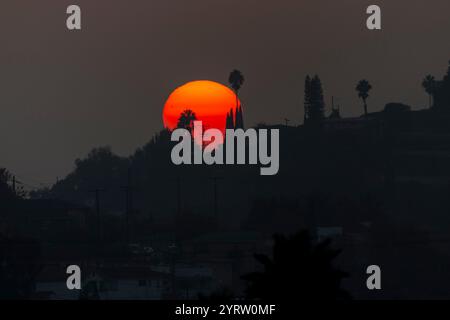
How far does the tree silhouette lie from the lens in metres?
81.1

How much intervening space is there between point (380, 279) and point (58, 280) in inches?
1308

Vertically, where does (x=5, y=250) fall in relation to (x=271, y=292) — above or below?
above

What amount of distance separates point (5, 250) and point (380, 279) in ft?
129

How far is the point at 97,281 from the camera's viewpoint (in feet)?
619

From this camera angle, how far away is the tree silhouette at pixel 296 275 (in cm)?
8112

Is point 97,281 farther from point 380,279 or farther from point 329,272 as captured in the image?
point 329,272

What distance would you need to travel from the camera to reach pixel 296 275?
85.4 m

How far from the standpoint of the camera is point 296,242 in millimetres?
Result: 88562

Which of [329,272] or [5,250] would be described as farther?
[5,250]
